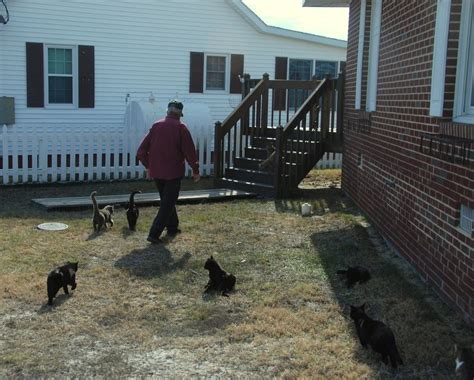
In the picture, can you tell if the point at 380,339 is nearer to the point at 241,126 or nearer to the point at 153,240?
the point at 153,240

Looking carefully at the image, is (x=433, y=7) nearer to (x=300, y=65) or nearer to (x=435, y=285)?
(x=435, y=285)

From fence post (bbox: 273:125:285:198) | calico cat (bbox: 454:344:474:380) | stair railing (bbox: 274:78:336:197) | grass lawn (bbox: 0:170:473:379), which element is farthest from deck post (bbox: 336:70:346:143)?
calico cat (bbox: 454:344:474:380)

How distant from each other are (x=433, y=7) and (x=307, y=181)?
7.58 metres

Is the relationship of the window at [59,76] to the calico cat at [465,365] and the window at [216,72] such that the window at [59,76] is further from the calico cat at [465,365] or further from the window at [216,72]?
the calico cat at [465,365]

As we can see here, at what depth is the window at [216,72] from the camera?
1792 cm

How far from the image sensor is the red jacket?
7.52 metres

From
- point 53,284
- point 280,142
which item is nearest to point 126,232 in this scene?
point 53,284

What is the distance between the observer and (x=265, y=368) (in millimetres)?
4008

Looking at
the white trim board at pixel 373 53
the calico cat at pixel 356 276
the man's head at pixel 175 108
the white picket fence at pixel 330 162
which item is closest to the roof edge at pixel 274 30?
the white picket fence at pixel 330 162

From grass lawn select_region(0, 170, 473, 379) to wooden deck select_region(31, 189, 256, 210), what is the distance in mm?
1029

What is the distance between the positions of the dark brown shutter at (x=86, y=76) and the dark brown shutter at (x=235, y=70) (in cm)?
408

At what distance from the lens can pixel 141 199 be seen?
10094 millimetres

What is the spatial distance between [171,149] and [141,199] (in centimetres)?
275

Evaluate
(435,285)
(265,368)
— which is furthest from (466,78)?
(265,368)
